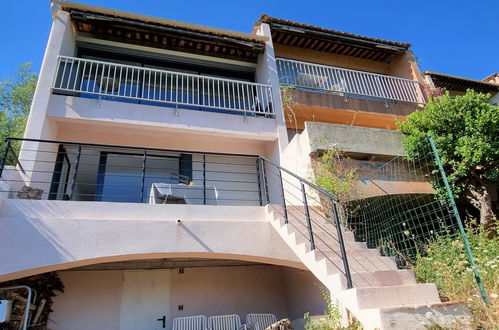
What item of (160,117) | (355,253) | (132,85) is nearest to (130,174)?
(160,117)

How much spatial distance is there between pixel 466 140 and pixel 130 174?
26.1 ft

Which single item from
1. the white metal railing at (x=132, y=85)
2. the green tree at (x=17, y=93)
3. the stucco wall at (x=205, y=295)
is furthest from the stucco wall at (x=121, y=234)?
the green tree at (x=17, y=93)

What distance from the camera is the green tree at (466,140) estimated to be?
6449mm

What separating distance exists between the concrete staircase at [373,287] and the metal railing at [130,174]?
7.26 ft

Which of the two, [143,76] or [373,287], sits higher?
[143,76]

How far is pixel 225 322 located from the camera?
21.5 feet

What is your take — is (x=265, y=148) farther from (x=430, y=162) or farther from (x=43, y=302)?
(x=43, y=302)

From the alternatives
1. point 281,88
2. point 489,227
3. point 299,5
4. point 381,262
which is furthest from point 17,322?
point 299,5

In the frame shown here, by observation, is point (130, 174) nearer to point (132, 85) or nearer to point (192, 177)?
point (192, 177)

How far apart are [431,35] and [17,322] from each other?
45.2ft

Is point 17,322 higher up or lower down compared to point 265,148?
lower down

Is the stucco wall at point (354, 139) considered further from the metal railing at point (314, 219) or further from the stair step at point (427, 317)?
the stair step at point (427, 317)

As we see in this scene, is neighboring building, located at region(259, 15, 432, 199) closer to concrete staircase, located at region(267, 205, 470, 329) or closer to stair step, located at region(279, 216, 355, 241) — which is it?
stair step, located at region(279, 216, 355, 241)

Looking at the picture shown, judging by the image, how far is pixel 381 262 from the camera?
14.3 feet
